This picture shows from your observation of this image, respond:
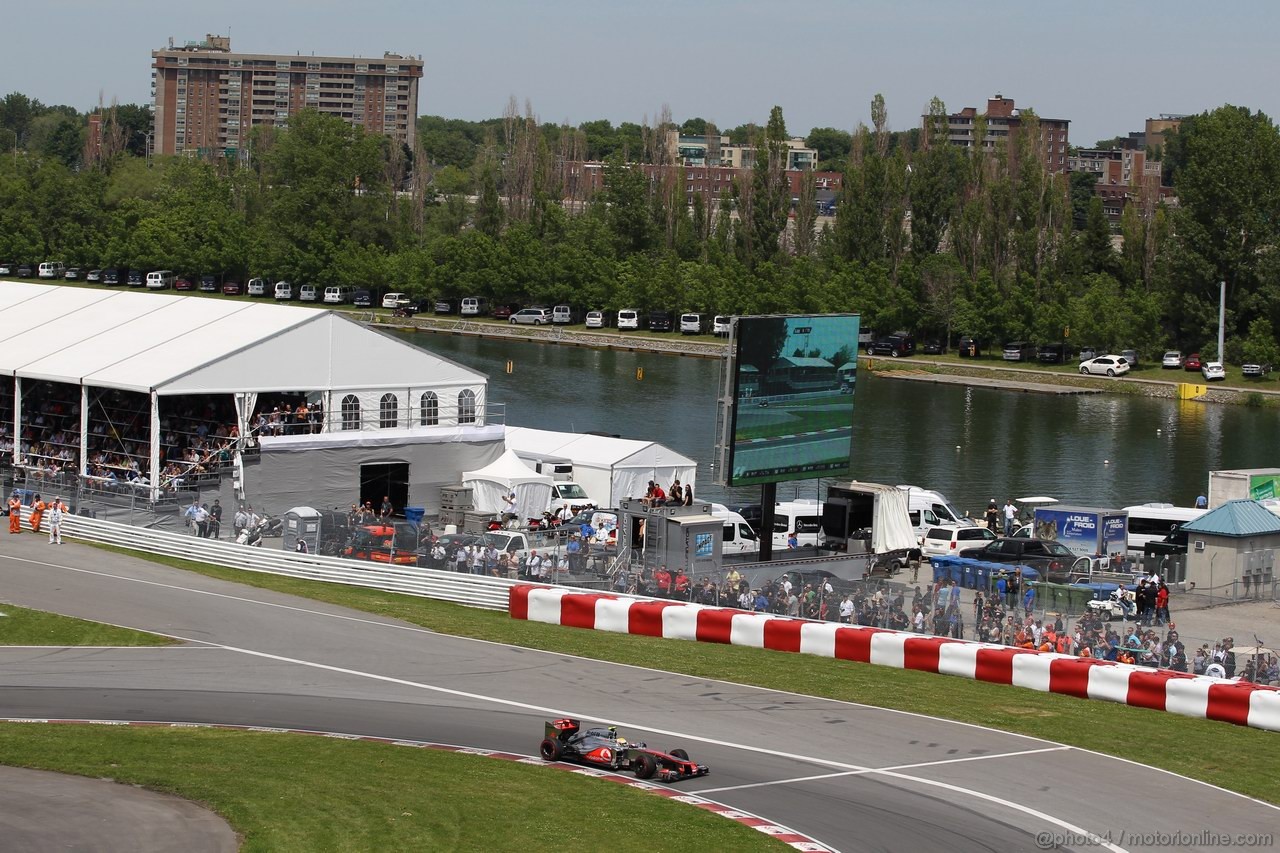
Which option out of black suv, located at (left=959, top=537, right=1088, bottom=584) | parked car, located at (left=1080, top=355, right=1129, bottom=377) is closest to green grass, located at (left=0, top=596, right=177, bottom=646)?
black suv, located at (left=959, top=537, right=1088, bottom=584)

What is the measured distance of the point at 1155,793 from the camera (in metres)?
21.6

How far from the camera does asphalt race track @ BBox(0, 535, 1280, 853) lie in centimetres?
2014

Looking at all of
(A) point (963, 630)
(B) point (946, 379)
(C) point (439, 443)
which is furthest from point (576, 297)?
(A) point (963, 630)

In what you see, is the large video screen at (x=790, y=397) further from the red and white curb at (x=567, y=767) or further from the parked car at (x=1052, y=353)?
the parked car at (x=1052, y=353)

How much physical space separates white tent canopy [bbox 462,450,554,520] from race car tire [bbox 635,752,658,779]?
82.2ft

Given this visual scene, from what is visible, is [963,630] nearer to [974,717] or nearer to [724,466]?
[974,717]

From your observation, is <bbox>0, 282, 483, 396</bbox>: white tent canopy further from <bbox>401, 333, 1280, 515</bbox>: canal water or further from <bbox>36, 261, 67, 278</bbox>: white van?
<bbox>36, 261, 67, 278</bbox>: white van

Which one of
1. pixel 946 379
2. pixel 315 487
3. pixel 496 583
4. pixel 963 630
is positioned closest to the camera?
pixel 963 630

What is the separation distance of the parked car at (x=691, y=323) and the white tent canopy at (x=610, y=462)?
7677 cm

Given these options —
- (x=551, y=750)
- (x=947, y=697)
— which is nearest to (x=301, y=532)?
(x=947, y=697)

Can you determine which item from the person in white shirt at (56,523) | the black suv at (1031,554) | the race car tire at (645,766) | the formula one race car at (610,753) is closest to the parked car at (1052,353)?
the black suv at (1031,554)

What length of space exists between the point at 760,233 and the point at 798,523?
8720 centimetres

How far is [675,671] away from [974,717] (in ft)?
18.5

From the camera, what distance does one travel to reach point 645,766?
2152 cm
